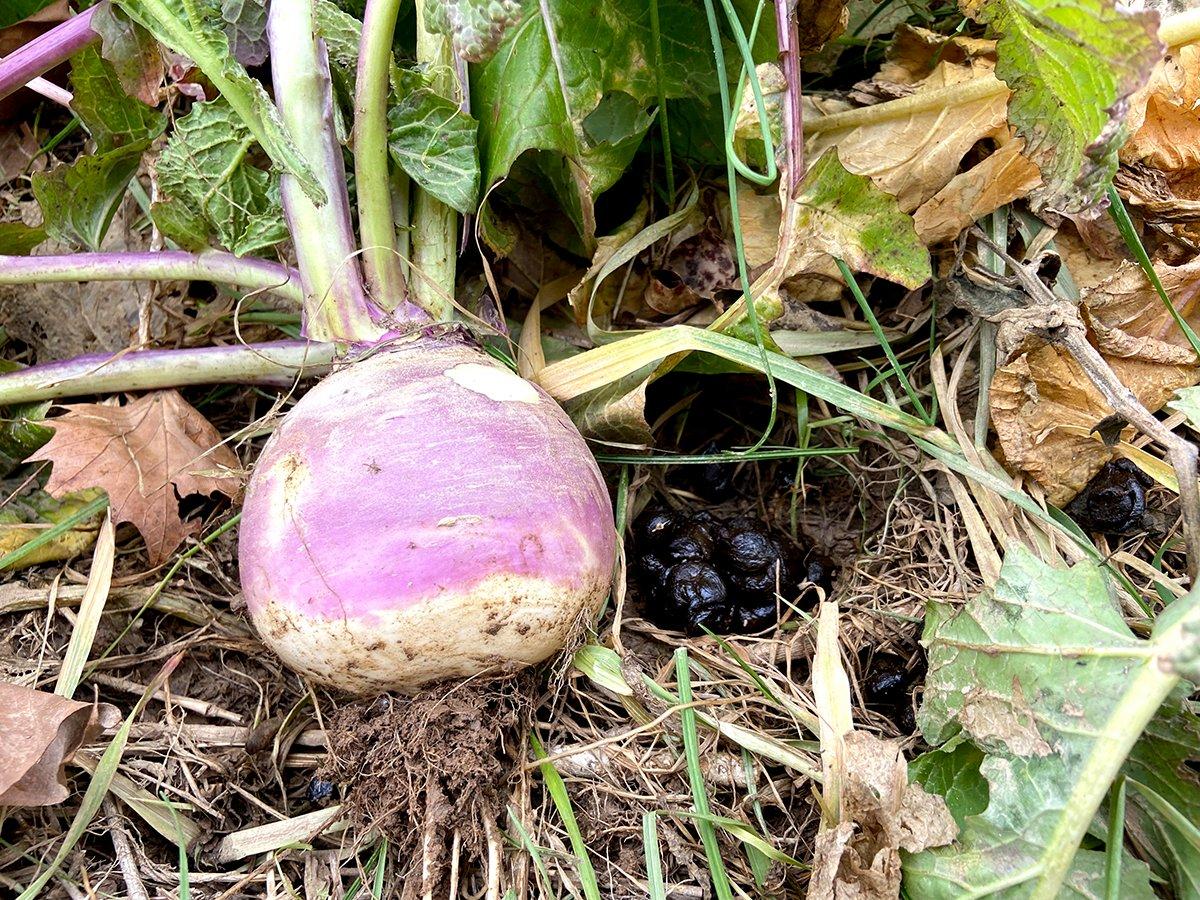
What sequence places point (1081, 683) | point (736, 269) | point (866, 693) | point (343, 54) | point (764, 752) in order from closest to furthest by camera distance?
point (1081, 683) → point (764, 752) → point (866, 693) → point (343, 54) → point (736, 269)

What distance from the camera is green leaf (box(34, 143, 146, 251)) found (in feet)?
5.95

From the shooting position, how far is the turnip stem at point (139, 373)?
1.77 metres

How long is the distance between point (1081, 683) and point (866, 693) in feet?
1.36

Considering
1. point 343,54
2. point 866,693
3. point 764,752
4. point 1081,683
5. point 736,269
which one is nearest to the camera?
point 1081,683

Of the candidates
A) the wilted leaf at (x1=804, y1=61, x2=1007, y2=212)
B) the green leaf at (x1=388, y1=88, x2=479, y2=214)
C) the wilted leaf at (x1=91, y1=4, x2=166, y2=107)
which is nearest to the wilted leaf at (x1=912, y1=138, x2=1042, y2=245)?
the wilted leaf at (x1=804, y1=61, x2=1007, y2=212)

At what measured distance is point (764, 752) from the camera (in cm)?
137

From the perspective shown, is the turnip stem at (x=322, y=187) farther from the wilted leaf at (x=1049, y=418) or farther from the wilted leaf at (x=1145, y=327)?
the wilted leaf at (x=1145, y=327)

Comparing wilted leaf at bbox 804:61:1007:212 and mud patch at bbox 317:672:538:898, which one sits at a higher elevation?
wilted leaf at bbox 804:61:1007:212

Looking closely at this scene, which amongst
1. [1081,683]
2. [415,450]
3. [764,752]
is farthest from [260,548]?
[1081,683]

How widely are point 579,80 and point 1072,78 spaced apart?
0.79 meters

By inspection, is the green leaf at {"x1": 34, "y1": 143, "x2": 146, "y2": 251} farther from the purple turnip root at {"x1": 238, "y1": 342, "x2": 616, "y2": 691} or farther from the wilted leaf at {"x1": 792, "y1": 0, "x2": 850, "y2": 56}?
the wilted leaf at {"x1": 792, "y1": 0, "x2": 850, "y2": 56}

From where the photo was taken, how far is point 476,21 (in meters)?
1.32

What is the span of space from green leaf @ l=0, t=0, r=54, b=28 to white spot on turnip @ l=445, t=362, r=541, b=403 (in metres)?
1.59

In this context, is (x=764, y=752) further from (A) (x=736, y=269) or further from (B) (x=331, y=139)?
(B) (x=331, y=139)
